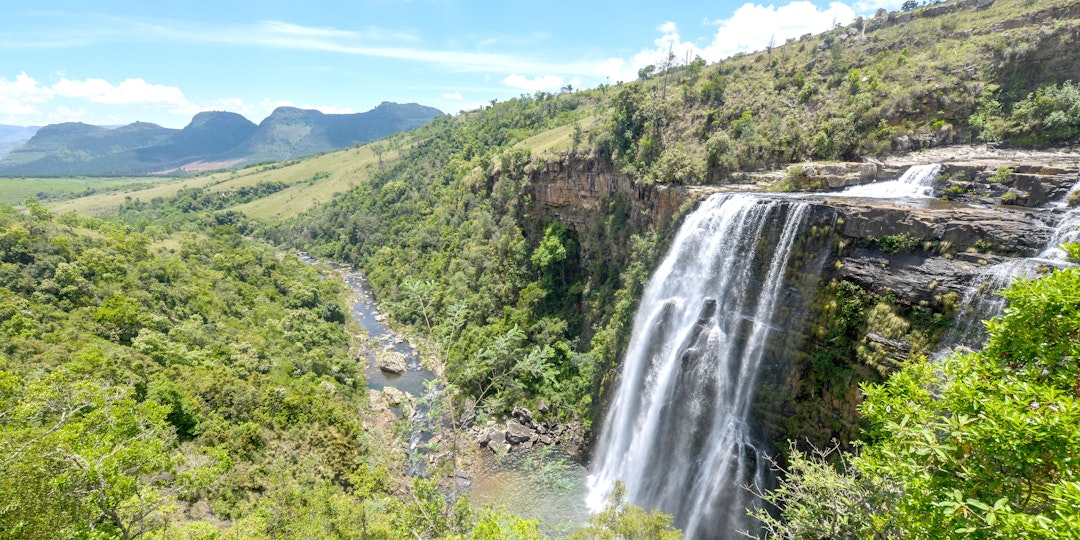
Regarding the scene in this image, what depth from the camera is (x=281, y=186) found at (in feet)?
517

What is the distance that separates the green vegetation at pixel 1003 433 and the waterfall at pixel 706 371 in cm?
1444

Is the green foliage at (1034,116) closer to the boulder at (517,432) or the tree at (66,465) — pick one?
the boulder at (517,432)

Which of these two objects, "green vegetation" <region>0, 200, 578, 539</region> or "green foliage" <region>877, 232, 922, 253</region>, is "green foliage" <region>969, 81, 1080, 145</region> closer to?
"green foliage" <region>877, 232, 922, 253</region>

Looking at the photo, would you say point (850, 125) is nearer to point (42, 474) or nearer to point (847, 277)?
point (847, 277)

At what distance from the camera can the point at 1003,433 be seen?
20.0ft

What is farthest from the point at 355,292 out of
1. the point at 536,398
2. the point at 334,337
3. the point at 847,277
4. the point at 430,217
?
the point at 847,277

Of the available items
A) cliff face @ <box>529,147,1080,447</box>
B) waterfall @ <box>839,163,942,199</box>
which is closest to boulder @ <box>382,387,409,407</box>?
cliff face @ <box>529,147,1080,447</box>

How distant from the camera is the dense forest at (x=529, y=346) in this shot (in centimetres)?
738

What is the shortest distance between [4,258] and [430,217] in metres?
47.7

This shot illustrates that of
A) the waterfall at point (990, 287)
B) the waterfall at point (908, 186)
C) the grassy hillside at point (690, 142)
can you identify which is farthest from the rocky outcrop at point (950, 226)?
the grassy hillside at point (690, 142)

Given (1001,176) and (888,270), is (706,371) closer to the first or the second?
(888,270)

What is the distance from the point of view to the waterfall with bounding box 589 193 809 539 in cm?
2258

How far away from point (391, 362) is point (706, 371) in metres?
34.2

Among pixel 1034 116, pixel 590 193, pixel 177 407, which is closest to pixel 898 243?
pixel 1034 116
